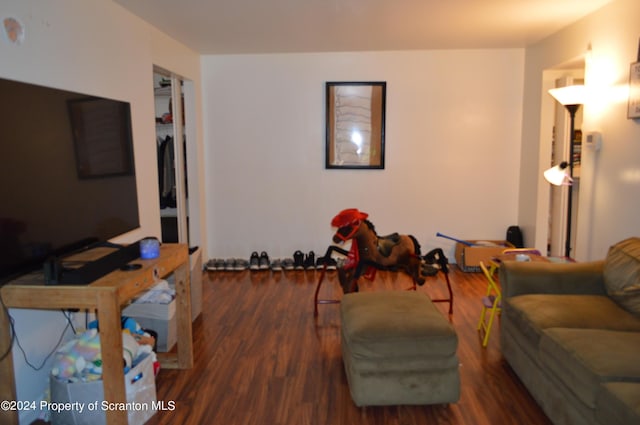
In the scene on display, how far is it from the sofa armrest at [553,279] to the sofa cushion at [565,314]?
0.07m

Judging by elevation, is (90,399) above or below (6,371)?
below

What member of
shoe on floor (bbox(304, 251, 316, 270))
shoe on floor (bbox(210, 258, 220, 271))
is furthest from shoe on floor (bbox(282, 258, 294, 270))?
shoe on floor (bbox(210, 258, 220, 271))

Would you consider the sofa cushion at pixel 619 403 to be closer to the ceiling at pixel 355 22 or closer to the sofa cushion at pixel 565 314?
the sofa cushion at pixel 565 314

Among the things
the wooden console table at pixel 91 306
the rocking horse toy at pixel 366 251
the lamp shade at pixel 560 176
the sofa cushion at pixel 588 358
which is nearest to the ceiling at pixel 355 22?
the lamp shade at pixel 560 176

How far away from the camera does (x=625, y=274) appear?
2.61 m

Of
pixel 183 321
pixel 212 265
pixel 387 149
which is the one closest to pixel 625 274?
pixel 183 321

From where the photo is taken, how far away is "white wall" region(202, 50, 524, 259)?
5.18 m

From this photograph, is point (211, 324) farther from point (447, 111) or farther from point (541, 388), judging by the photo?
point (447, 111)

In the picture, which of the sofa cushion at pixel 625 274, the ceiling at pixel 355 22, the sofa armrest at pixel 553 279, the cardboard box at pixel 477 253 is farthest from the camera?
the cardboard box at pixel 477 253

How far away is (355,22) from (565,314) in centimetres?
285

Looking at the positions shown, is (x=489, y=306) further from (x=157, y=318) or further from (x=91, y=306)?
(x=91, y=306)

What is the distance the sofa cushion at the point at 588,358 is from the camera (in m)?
1.86

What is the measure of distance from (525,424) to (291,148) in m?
3.83

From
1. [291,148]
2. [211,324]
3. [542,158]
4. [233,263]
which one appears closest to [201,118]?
[291,148]
